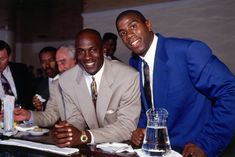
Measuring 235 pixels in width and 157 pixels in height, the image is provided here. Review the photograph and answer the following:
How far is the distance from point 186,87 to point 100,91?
20.4 inches

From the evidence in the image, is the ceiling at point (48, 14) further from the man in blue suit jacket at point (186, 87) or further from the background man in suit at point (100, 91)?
the man in blue suit jacket at point (186, 87)

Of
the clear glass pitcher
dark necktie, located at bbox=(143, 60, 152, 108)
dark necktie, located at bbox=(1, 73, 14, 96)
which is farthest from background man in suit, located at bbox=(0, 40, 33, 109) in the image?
the clear glass pitcher

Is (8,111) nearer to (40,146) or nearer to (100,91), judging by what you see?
(40,146)

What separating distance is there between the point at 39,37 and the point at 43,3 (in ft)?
19.4

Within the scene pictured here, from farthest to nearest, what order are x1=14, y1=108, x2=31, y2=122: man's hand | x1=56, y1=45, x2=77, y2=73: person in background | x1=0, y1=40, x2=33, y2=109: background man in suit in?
1. x1=0, y1=40, x2=33, y2=109: background man in suit
2. x1=56, y1=45, x2=77, y2=73: person in background
3. x1=14, y1=108, x2=31, y2=122: man's hand

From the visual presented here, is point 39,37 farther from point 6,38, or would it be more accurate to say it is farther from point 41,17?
point 41,17

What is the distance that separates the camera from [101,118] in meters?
1.92

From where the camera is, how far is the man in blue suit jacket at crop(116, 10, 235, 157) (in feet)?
4.78

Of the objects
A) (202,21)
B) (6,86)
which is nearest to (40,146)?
(6,86)

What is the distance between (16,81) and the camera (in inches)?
154

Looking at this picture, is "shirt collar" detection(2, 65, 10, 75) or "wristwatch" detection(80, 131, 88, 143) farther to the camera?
"shirt collar" detection(2, 65, 10, 75)

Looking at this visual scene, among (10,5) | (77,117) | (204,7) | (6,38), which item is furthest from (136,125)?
(6,38)

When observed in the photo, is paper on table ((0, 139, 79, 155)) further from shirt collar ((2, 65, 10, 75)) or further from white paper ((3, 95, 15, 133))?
shirt collar ((2, 65, 10, 75))

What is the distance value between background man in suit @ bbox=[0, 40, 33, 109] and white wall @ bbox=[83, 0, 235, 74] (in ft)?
11.2
